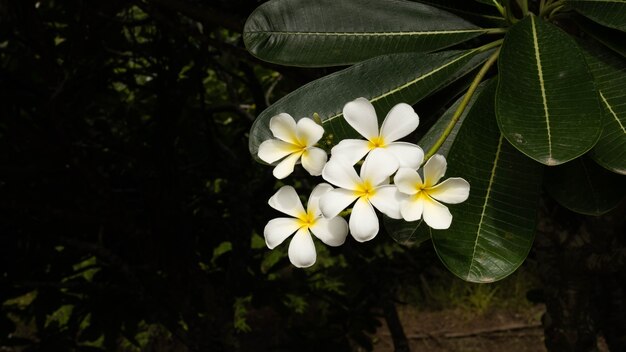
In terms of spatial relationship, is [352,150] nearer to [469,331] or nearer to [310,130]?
[310,130]

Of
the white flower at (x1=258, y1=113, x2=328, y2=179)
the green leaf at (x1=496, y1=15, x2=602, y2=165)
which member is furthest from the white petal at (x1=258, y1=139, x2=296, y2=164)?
the green leaf at (x1=496, y1=15, x2=602, y2=165)

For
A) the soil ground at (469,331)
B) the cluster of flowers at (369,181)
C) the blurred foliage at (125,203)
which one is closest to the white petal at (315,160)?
the cluster of flowers at (369,181)

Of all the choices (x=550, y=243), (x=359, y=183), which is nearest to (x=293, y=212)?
(x=359, y=183)

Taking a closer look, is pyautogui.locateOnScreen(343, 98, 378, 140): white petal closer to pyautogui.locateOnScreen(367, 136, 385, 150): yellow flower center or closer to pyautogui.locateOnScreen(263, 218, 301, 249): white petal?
pyautogui.locateOnScreen(367, 136, 385, 150): yellow flower center

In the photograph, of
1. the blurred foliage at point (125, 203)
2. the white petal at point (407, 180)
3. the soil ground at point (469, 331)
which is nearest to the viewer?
the white petal at point (407, 180)

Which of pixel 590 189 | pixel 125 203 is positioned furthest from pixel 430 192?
pixel 125 203

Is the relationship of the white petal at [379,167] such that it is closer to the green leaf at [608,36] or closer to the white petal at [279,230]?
the white petal at [279,230]

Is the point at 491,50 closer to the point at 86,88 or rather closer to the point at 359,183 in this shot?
the point at 359,183
